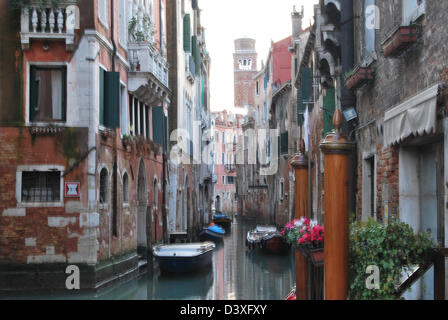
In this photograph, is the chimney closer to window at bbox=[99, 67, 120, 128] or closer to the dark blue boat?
the dark blue boat

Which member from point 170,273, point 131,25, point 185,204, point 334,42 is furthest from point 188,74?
point 334,42

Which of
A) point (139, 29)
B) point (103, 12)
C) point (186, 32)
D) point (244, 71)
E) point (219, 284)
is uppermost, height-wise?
point (244, 71)

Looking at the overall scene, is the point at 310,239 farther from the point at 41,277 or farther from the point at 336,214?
the point at 41,277

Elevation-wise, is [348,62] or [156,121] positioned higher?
[348,62]

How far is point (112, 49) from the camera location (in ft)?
46.7

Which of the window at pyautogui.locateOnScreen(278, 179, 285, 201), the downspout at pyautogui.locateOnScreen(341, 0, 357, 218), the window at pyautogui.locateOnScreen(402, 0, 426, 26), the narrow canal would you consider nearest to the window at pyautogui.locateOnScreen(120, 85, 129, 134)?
the narrow canal

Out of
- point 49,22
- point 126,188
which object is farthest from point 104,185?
point 49,22

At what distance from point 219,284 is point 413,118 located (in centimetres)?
954

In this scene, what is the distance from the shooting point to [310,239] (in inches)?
246

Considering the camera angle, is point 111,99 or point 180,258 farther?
point 180,258

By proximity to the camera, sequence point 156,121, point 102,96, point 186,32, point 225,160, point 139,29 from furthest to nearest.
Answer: point 225,160 < point 186,32 < point 156,121 < point 139,29 < point 102,96

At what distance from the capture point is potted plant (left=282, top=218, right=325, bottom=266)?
5984 mm

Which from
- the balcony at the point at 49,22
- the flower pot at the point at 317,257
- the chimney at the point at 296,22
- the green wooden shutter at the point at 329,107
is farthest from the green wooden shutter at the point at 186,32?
the flower pot at the point at 317,257
